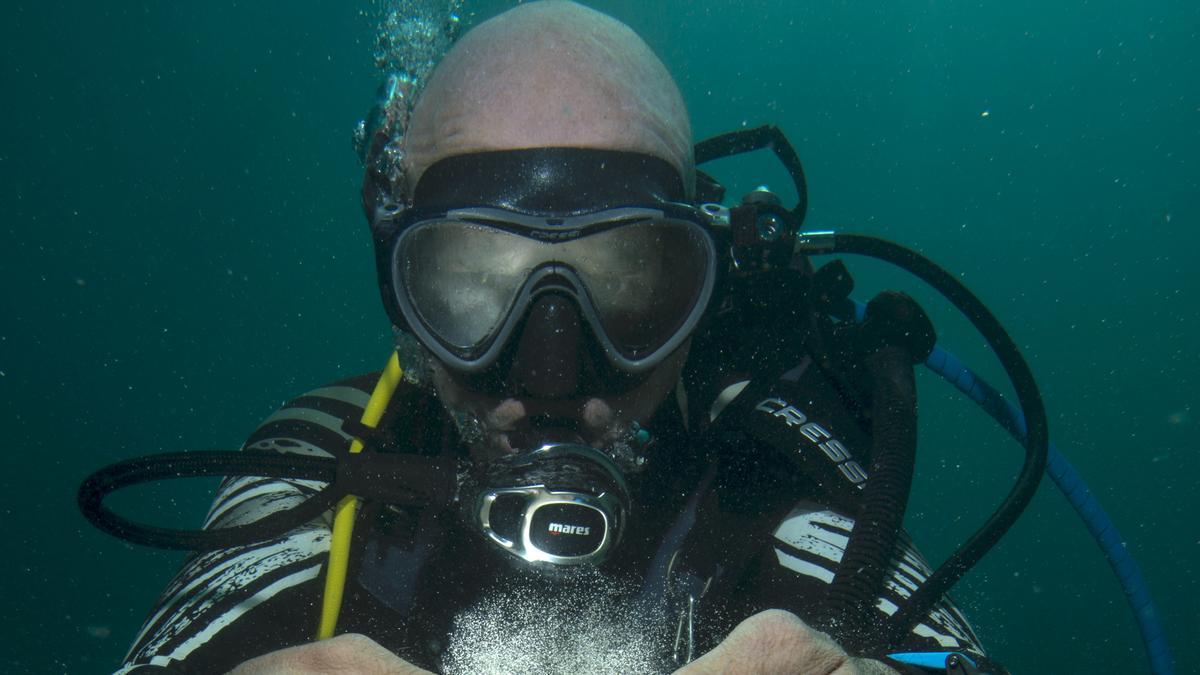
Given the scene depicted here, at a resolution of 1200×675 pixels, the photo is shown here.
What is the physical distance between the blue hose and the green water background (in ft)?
59.0

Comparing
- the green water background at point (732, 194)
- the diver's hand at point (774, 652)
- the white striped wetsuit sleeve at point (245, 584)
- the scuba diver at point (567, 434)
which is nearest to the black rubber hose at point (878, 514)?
the scuba diver at point (567, 434)

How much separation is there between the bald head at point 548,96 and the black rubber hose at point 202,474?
3.44ft

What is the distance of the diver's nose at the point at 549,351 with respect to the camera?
1.89m

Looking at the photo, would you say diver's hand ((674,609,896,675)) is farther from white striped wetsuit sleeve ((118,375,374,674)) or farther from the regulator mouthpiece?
white striped wetsuit sleeve ((118,375,374,674))

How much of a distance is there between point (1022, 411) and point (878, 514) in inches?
43.6

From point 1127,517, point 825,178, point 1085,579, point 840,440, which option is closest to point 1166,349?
point 1127,517

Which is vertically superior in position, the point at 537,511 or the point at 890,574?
the point at 537,511

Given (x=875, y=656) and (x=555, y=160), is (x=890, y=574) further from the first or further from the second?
(x=555, y=160)

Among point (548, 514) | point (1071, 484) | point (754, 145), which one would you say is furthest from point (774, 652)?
point (1071, 484)

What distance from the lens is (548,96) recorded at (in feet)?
6.72

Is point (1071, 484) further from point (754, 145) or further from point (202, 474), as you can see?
point (202, 474)

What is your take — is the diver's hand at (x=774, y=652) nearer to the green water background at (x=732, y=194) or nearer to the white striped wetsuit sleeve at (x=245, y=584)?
the white striped wetsuit sleeve at (x=245, y=584)

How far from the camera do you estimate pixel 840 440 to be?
2.16 metres

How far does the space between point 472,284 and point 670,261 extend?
0.65m
